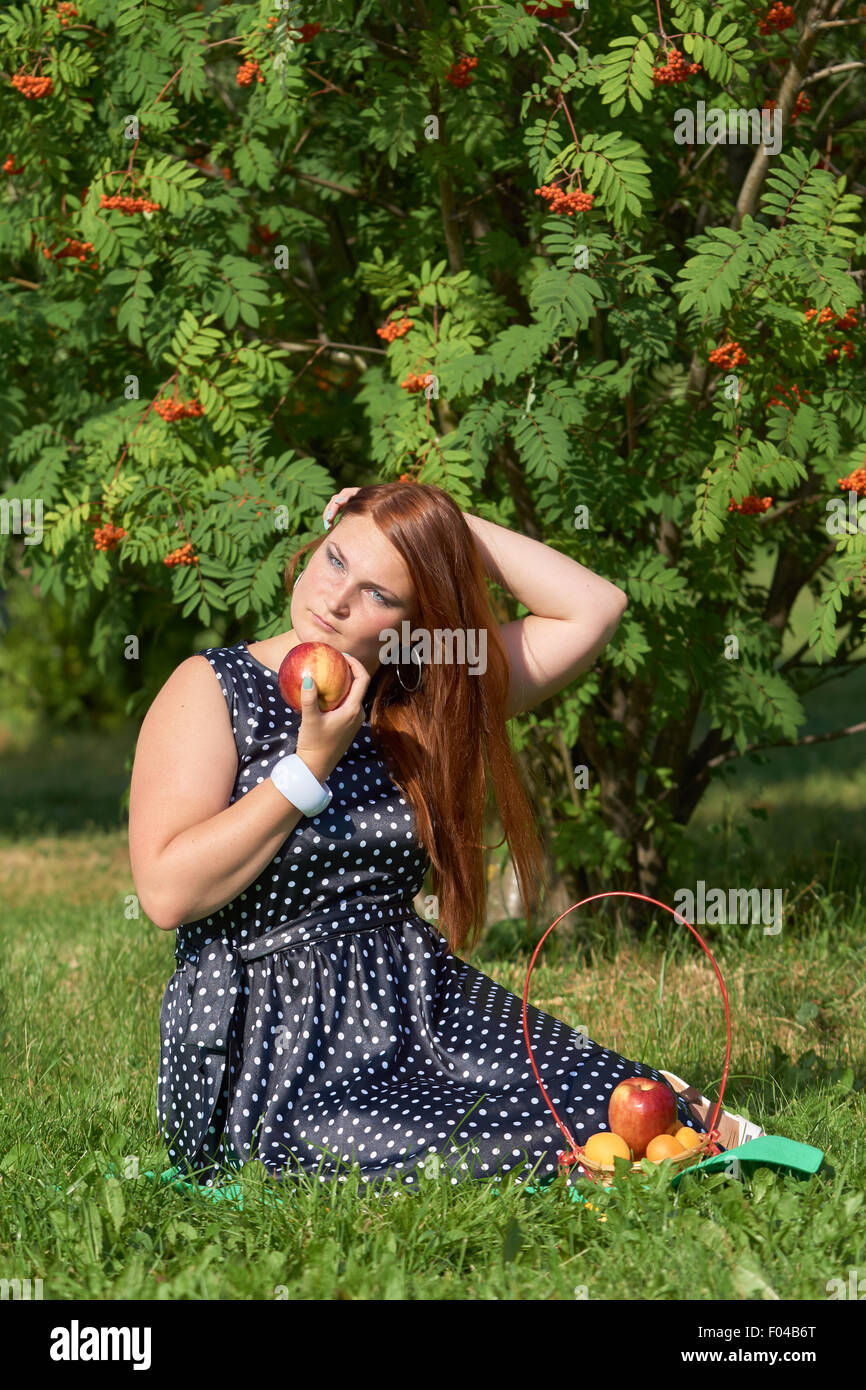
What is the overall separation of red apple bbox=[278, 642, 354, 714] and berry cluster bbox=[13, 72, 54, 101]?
208 centimetres

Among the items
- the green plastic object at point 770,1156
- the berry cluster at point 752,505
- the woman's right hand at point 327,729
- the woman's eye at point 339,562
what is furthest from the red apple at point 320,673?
the berry cluster at point 752,505

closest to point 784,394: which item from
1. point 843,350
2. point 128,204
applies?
point 843,350

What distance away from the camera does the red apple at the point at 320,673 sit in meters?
2.52

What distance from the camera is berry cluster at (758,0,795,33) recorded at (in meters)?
3.51

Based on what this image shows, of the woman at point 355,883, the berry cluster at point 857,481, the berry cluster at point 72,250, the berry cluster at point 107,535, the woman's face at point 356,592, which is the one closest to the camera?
the woman at point 355,883

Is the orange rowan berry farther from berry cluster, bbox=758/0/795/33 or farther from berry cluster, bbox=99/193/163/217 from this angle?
berry cluster, bbox=99/193/163/217

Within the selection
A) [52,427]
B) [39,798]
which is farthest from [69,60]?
[39,798]

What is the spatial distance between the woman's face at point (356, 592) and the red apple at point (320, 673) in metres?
0.10

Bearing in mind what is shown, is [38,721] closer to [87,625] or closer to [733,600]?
[87,625]

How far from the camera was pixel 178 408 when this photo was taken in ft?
12.8

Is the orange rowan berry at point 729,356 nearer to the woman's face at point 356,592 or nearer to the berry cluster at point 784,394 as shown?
the berry cluster at point 784,394

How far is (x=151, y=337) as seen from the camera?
13.3 feet
